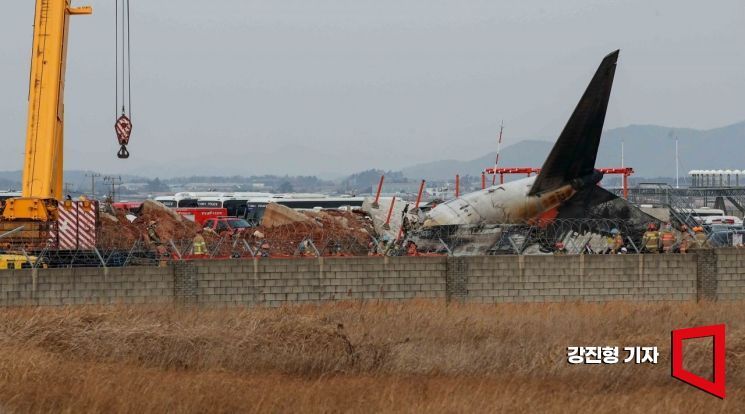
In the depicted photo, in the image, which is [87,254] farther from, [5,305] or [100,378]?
[100,378]

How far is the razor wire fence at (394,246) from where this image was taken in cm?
3938

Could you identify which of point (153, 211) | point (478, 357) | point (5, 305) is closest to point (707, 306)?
point (478, 357)

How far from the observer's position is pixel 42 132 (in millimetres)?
44812

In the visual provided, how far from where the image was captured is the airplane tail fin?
56.3m

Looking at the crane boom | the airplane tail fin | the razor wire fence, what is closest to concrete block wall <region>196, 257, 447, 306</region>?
the razor wire fence

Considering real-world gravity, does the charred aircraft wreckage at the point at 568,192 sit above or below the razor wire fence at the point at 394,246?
above

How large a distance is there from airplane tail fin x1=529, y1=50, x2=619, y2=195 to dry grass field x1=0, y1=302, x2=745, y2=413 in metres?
22.9

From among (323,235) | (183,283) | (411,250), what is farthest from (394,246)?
(323,235)

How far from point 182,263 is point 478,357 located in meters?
12.6

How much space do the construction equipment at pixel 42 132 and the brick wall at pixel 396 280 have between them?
9215 mm

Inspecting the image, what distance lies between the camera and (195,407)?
71.1ft

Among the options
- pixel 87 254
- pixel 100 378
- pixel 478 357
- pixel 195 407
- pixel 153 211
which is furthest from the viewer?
pixel 153 211

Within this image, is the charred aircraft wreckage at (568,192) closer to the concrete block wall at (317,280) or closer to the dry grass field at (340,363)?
the concrete block wall at (317,280)

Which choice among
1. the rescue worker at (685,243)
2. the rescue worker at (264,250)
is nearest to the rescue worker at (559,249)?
the rescue worker at (685,243)
